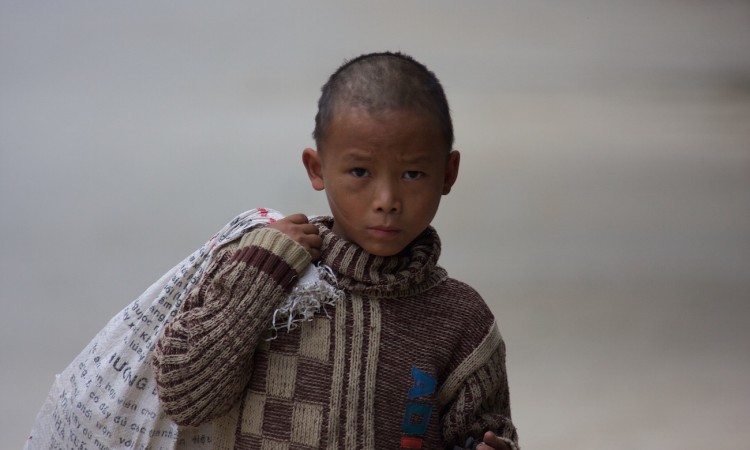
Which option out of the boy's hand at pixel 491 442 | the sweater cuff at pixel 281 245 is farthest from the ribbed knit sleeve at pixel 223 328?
the boy's hand at pixel 491 442

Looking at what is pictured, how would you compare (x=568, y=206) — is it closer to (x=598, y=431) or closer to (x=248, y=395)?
(x=598, y=431)

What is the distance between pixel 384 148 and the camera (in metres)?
1.24

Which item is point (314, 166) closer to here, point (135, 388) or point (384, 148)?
point (384, 148)

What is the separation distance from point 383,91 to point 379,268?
A: 0.23 metres

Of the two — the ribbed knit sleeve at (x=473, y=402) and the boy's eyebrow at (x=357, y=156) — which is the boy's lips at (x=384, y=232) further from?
the ribbed knit sleeve at (x=473, y=402)

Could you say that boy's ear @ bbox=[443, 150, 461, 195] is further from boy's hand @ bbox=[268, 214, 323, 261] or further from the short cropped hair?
boy's hand @ bbox=[268, 214, 323, 261]

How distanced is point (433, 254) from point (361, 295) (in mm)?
114

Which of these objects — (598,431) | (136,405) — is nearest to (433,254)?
(136,405)

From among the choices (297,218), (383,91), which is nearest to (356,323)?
(297,218)

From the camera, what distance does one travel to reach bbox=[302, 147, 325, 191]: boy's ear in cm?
133

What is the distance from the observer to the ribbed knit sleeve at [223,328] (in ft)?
3.93

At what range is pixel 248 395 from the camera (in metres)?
1.29

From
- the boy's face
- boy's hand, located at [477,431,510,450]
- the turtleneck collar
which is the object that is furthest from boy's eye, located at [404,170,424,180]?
boy's hand, located at [477,431,510,450]

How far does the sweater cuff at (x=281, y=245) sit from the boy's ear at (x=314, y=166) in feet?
0.32
